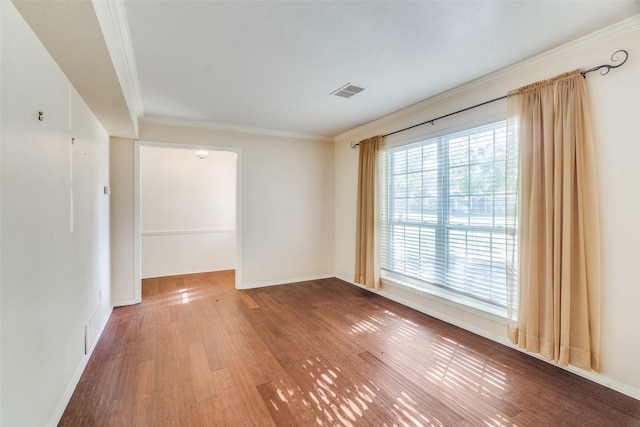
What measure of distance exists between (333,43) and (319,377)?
2544 mm

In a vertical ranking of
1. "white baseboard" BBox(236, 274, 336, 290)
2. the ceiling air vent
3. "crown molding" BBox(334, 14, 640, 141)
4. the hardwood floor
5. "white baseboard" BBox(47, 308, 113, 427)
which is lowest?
the hardwood floor

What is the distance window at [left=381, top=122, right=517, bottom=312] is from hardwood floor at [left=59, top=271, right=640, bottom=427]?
1.81 ft

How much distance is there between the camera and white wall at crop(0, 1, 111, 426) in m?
1.26

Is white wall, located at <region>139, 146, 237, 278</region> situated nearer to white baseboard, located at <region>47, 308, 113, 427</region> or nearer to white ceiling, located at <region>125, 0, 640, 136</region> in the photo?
white ceiling, located at <region>125, 0, 640, 136</region>

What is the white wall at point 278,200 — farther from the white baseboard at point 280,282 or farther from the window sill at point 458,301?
the window sill at point 458,301

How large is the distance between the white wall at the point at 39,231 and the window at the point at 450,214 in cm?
331

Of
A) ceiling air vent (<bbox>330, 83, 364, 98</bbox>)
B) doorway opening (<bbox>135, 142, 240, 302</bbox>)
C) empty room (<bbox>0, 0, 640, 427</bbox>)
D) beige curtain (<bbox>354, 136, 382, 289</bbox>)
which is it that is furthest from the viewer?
doorway opening (<bbox>135, 142, 240, 302</bbox>)

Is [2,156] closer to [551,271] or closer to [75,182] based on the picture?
[75,182]

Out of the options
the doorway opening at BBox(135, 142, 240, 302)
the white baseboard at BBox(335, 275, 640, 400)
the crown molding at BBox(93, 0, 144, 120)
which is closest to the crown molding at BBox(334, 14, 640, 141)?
the white baseboard at BBox(335, 275, 640, 400)

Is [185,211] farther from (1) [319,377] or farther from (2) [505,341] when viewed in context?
(2) [505,341]

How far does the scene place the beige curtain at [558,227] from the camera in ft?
6.77

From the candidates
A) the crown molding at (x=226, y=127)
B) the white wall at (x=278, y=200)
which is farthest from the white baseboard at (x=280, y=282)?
the crown molding at (x=226, y=127)

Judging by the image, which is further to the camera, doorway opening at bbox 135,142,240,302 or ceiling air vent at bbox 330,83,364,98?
doorway opening at bbox 135,142,240,302

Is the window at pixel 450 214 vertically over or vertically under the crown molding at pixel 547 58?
under
